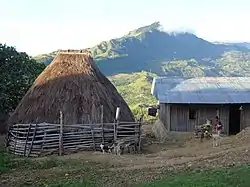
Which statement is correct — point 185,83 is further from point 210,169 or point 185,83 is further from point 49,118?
point 210,169

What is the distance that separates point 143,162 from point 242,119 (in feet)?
34.5

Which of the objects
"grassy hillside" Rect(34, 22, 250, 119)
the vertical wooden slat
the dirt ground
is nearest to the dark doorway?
the vertical wooden slat

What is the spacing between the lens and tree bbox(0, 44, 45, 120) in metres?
26.4

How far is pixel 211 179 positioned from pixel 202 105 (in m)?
13.2

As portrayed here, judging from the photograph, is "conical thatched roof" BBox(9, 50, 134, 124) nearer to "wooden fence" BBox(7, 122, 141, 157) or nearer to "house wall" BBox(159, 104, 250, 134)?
"wooden fence" BBox(7, 122, 141, 157)

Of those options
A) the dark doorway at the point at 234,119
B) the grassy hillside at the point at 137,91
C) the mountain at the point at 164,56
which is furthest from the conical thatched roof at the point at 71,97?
the mountain at the point at 164,56

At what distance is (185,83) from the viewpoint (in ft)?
88.8

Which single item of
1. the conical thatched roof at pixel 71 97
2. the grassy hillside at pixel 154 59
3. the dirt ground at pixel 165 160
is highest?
the grassy hillside at pixel 154 59

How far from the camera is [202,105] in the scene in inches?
965

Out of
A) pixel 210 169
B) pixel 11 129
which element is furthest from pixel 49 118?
pixel 210 169

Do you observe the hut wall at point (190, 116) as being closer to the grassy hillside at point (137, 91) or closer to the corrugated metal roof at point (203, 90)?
the corrugated metal roof at point (203, 90)

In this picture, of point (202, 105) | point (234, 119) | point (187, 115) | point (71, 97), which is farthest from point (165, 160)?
point (234, 119)

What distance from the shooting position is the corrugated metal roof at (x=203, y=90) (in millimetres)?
24188

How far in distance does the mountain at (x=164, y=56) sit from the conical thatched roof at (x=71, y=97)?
5143 cm
